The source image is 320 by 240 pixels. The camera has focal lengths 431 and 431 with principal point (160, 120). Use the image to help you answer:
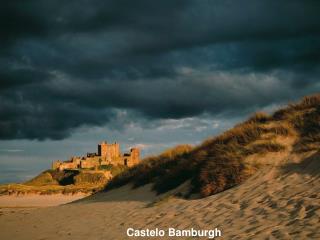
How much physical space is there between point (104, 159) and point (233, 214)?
97.2m

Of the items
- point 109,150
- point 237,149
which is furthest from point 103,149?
point 237,149

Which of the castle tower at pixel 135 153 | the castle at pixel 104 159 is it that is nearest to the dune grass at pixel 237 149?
the castle at pixel 104 159

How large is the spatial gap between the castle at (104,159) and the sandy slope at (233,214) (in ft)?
258

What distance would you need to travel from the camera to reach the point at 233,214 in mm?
11859

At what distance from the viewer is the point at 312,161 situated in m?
14.3

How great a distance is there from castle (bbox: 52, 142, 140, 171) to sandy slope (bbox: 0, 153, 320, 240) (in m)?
78.8

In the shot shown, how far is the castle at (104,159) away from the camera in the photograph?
329ft

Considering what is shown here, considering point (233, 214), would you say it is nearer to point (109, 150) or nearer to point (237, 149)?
point (237, 149)

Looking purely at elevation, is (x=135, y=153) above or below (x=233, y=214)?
above

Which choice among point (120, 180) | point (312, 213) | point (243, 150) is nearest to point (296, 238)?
point (312, 213)

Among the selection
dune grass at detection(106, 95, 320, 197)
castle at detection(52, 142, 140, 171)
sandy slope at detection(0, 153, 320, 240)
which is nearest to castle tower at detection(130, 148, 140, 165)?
castle at detection(52, 142, 140, 171)

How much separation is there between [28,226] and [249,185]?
926 centimetres

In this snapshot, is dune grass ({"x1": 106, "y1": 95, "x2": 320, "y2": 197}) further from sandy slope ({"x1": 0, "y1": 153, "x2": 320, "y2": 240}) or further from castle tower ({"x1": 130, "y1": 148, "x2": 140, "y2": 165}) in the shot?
castle tower ({"x1": 130, "y1": 148, "x2": 140, "y2": 165})

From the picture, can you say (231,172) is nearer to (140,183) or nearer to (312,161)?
(312,161)
